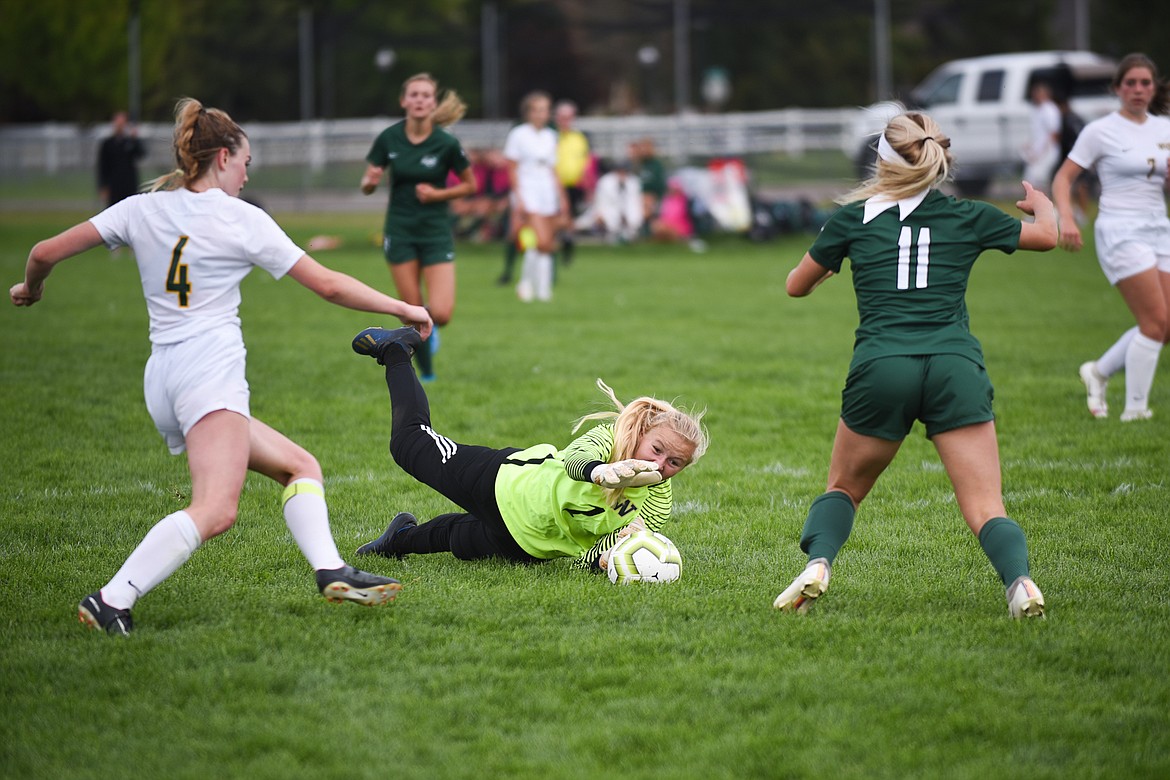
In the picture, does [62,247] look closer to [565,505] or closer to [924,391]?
[565,505]

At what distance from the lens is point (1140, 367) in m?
8.44

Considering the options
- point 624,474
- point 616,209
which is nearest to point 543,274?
point 616,209

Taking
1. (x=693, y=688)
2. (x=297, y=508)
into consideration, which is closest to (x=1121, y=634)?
(x=693, y=688)

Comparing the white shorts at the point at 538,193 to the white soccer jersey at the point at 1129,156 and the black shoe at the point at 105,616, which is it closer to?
the white soccer jersey at the point at 1129,156

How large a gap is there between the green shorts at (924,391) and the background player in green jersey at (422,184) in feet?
19.1

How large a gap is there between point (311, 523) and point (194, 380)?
67 cm

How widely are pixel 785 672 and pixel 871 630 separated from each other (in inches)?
22.5

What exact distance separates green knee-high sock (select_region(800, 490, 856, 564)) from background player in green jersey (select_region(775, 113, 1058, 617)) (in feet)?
0.28

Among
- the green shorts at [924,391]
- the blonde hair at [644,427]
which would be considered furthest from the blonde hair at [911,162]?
the blonde hair at [644,427]

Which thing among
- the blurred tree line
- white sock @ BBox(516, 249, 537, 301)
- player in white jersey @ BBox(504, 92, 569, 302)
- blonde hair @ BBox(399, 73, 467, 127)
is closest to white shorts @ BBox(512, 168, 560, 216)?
player in white jersey @ BBox(504, 92, 569, 302)

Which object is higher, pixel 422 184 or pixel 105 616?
pixel 422 184

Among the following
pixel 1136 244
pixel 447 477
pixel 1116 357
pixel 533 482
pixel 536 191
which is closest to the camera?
pixel 533 482

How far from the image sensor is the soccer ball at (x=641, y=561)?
527 centimetres

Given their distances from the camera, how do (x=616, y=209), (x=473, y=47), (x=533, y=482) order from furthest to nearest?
(x=473, y=47) < (x=616, y=209) < (x=533, y=482)
